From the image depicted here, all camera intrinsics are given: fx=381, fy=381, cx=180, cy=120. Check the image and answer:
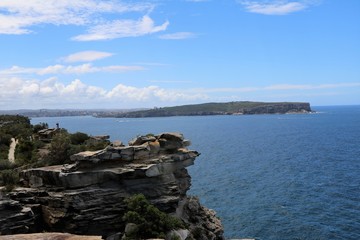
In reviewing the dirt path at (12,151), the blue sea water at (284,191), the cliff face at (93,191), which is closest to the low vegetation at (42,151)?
the dirt path at (12,151)

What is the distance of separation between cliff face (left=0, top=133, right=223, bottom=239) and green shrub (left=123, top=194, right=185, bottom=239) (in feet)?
9.79

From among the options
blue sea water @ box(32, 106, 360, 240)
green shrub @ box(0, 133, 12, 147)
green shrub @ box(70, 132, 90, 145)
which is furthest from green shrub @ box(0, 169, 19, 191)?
green shrub @ box(0, 133, 12, 147)

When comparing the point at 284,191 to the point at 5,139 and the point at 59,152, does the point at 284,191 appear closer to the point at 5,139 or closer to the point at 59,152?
the point at 59,152

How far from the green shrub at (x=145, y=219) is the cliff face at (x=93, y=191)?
2984mm

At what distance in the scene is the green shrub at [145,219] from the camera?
35531 millimetres

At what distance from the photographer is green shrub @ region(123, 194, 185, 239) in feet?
117

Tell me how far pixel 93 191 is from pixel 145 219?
6466mm

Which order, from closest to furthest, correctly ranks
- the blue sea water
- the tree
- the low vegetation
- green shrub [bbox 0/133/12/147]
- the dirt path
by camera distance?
the low vegetation
the tree
the blue sea water
the dirt path
green shrub [bbox 0/133/12/147]

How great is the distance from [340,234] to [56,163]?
3700cm

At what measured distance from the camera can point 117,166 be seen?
4097 centimetres

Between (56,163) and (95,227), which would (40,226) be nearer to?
(95,227)

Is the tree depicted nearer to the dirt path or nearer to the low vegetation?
the low vegetation

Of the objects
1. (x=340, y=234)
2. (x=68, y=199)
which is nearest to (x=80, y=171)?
(x=68, y=199)

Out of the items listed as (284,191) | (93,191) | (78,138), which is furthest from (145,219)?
(284,191)
